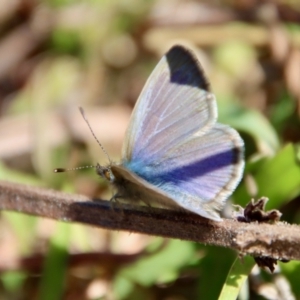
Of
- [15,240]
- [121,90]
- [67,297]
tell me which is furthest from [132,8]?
[67,297]

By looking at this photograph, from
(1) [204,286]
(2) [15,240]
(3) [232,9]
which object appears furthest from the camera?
(3) [232,9]

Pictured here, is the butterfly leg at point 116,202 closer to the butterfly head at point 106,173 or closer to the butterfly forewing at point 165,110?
the butterfly head at point 106,173

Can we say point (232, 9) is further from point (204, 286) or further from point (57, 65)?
point (204, 286)

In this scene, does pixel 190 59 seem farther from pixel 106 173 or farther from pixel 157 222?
pixel 157 222

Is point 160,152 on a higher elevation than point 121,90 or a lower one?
higher

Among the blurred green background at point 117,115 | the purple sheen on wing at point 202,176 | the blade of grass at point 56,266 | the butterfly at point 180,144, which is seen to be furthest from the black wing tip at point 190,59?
the blade of grass at point 56,266

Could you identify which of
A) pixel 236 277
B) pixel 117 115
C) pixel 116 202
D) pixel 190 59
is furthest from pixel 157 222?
pixel 117 115
